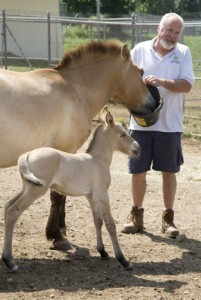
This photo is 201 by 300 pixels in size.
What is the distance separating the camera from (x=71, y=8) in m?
41.2

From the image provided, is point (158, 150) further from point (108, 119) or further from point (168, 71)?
point (108, 119)

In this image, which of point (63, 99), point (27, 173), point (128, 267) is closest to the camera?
point (27, 173)

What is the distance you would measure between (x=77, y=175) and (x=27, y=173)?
0.49m

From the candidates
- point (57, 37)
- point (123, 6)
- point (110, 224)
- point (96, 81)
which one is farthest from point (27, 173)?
point (123, 6)

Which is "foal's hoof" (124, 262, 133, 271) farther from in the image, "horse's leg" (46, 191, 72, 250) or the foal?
"horse's leg" (46, 191, 72, 250)

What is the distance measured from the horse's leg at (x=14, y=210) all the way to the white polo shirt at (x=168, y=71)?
1.80m

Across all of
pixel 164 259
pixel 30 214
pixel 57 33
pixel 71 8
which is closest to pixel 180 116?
pixel 164 259

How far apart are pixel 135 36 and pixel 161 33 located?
888 cm

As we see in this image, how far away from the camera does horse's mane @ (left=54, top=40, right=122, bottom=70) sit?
241 inches

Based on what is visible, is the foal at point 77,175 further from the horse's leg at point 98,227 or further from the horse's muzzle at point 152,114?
the horse's muzzle at point 152,114

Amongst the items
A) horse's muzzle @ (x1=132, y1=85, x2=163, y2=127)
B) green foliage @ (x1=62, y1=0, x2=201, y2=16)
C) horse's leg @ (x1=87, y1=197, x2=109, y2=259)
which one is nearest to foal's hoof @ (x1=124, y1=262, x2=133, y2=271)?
horse's leg @ (x1=87, y1=197, x2=109, y2=259)

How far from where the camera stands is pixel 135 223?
661cm

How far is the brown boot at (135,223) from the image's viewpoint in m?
6.57

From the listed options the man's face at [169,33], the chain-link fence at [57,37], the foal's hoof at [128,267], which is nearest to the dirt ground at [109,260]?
the foal's hoof at [128,267]
